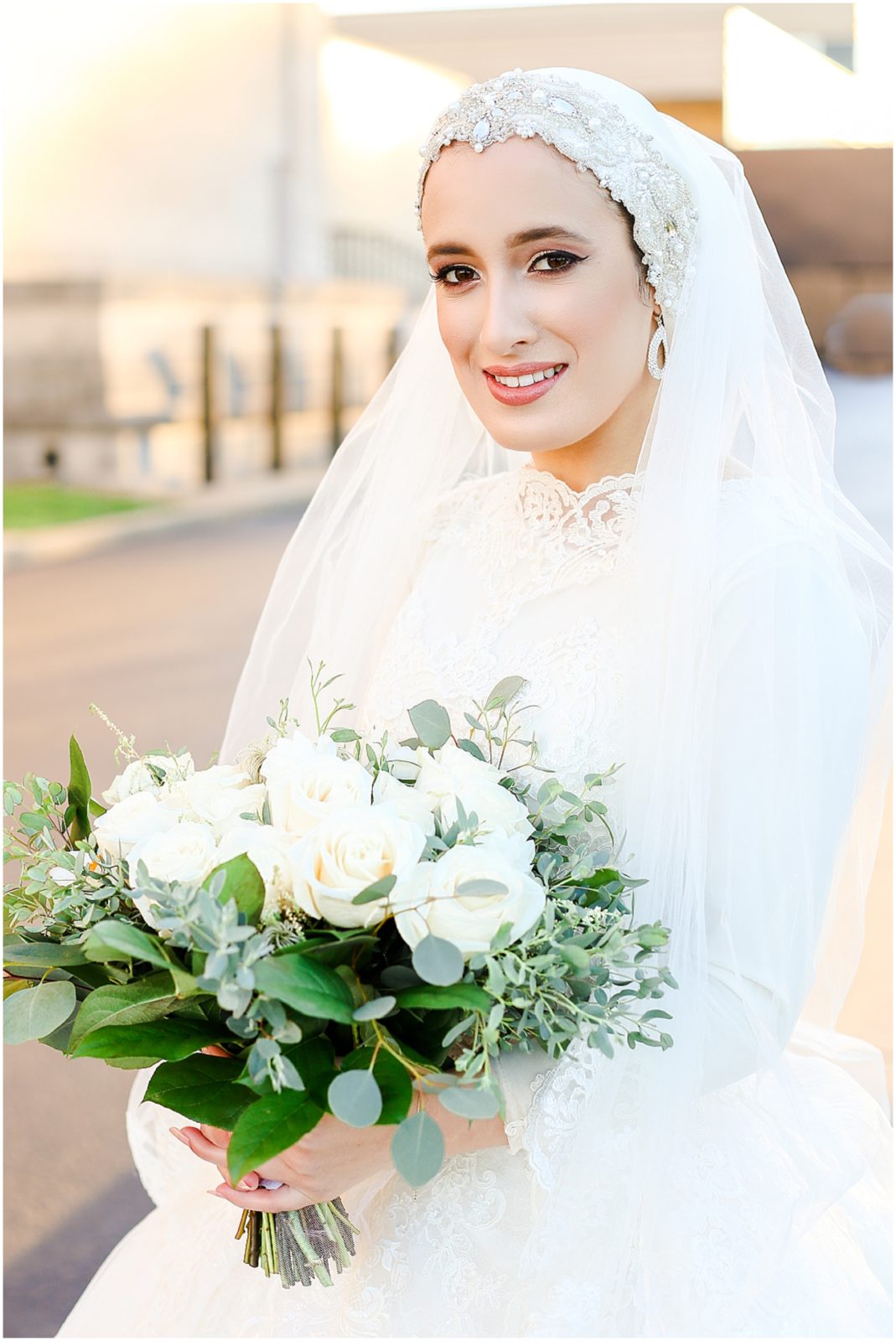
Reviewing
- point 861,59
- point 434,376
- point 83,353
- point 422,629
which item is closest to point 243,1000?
point 422,629

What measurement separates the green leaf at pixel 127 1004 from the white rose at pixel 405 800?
267 millimetres

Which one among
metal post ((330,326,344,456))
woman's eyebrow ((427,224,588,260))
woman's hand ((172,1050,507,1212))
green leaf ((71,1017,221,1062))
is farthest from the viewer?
metal post ((330,326,344,456))

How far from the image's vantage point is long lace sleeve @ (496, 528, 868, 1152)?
4.78 ft

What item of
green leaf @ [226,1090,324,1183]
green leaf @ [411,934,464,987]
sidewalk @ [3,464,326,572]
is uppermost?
green leaf @ [411,934,464,987]

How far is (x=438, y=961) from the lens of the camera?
112cm

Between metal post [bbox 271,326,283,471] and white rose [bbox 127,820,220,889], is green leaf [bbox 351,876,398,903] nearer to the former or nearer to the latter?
white rose [bbox 127,820,220,889]

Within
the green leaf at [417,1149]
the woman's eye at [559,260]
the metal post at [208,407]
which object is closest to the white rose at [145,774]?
the green leaf at [417,1149]

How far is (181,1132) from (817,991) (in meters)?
0.92

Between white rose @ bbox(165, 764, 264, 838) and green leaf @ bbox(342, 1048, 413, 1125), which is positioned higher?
white rose @ bbox(165, 764, 264, 838)

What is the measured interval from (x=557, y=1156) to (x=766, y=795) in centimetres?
45

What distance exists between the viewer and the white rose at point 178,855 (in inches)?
48.0

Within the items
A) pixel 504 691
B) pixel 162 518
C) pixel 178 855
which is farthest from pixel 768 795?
pixel 162 518

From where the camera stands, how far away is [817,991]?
1848mm

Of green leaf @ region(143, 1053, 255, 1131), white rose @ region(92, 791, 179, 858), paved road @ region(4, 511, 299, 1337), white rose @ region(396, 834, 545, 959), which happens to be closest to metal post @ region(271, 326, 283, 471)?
paved road @ region(4, 511, 299, 1337)
